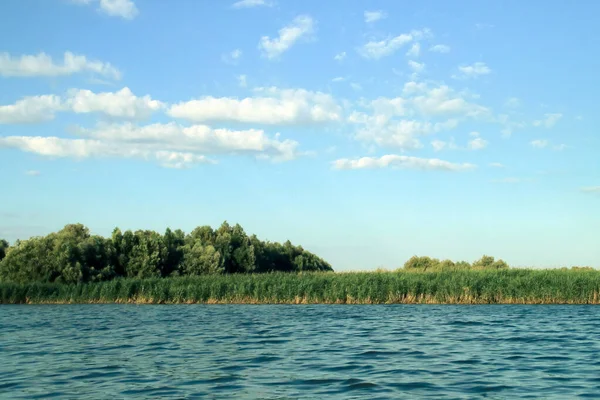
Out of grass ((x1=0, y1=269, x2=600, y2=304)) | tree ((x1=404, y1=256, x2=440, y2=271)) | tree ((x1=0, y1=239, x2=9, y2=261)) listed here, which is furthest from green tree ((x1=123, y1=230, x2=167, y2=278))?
tree ((x1=404, y1=256, x2=440, y2=271))

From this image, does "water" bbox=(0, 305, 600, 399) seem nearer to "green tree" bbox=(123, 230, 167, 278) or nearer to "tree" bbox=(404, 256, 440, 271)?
"green tree" bbox=(123, 230, 167, 278)

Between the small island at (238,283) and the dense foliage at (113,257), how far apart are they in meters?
0.11

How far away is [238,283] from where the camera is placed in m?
48.1

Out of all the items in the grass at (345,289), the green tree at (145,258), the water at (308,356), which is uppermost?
the green tree at (145,258)

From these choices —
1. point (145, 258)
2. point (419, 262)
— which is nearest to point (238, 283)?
point (145, 258)

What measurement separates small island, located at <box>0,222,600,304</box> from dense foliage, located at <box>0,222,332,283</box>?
0.34 feet

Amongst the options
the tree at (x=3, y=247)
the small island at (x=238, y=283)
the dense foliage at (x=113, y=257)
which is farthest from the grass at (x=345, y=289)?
the tree at (x=3, y=247)

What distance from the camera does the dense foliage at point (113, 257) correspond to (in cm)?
5956

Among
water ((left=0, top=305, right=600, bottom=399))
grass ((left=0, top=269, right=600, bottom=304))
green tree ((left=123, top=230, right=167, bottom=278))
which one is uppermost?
green tree ((left=123, top=230, right=167, bottom=278))

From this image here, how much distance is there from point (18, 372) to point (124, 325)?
45.7 feet

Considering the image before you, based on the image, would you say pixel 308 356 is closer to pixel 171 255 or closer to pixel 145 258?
pixel 145 258

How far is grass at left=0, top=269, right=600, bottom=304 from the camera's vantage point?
42250 mm

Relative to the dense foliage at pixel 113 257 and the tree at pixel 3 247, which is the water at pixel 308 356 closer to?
the dense foliage at pixel 113 257

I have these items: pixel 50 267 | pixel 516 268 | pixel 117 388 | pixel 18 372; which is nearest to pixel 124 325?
pixel 18 372
